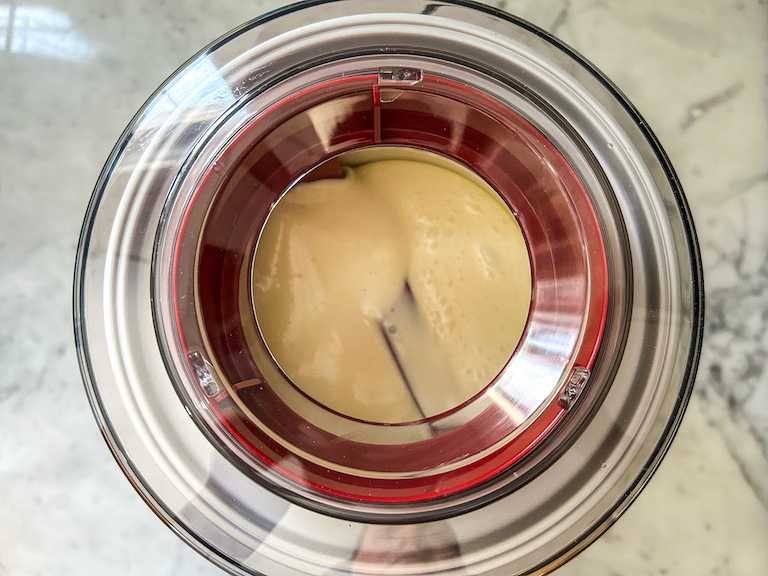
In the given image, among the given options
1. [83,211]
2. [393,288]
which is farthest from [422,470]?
[83,211]

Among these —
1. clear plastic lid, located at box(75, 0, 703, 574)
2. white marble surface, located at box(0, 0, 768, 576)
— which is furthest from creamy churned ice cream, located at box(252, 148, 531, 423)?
white marble surface, located at box(0, 0, 768, 576)

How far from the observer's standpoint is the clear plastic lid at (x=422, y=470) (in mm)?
406

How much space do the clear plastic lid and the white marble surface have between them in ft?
0.28

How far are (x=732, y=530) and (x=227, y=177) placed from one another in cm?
51

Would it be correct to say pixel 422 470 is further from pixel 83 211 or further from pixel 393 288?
pixel 83 211

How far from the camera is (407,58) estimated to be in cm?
41

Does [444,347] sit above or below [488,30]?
below

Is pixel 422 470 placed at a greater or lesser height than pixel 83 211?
lesser

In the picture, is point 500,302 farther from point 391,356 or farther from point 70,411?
point 70,411

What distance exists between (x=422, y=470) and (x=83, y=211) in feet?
1.17

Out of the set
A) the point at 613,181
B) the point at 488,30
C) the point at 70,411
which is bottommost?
the point at 70,411

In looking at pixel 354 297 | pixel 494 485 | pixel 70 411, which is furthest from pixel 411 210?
pixel 70 411

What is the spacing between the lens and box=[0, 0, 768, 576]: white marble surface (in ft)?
1.56

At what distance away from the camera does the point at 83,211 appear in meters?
0.48
